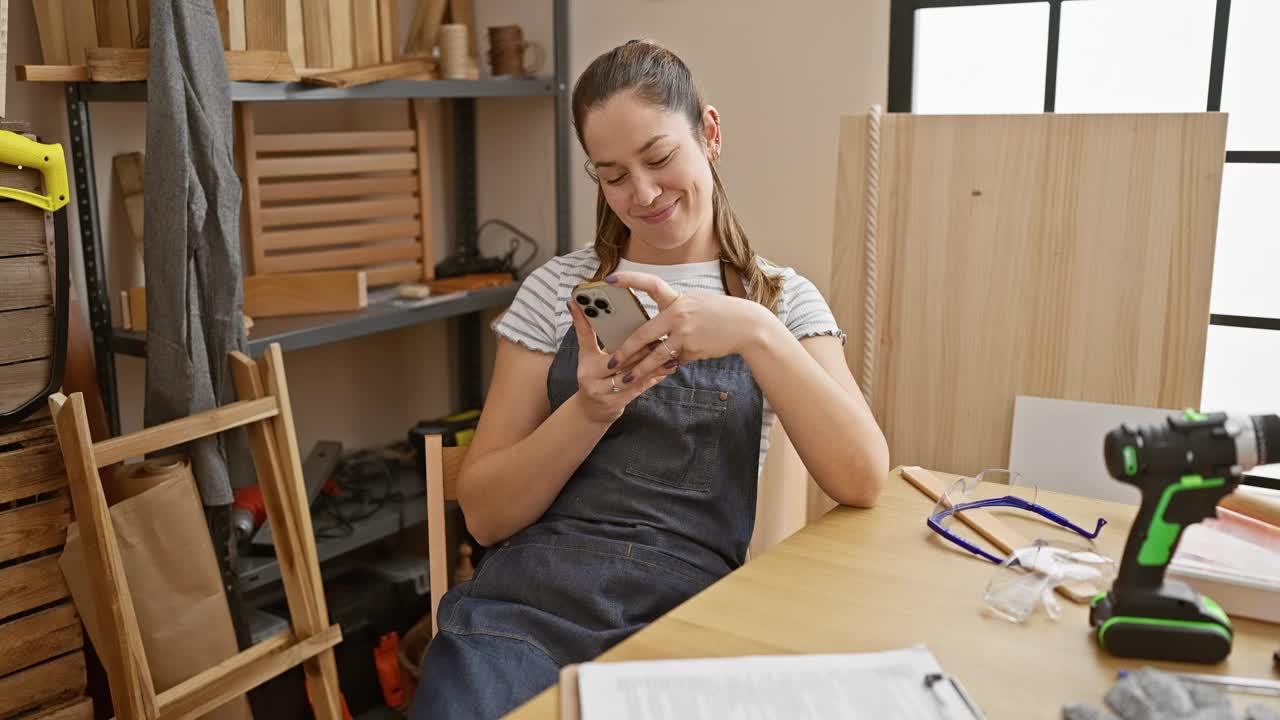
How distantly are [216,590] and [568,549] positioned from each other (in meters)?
0.78

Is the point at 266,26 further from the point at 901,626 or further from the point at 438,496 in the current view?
the point at 901,626

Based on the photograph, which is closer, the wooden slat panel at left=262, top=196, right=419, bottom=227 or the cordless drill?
the cordless drill

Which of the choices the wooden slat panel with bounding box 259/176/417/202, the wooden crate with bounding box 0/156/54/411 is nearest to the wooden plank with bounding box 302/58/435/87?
the wooden slat panel with bounding box 259/176/417/202

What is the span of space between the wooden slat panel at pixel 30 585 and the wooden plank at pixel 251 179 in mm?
834

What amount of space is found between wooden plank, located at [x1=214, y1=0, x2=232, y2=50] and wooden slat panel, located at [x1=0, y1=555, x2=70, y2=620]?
1.00m

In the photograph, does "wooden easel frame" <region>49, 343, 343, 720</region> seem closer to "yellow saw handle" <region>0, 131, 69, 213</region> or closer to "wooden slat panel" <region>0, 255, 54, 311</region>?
"wooden slat panel" <region>0, 255, 54, 311</region>

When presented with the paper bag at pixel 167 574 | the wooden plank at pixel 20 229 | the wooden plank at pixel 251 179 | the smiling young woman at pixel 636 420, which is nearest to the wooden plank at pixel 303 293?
the wooden plank at pixel 251 179

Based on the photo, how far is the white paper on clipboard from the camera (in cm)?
81

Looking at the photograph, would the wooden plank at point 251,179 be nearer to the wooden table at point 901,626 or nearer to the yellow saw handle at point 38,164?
the yellow saw handle at point 38,164

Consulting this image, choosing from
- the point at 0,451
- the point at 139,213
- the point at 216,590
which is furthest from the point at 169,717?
the point at 139,213

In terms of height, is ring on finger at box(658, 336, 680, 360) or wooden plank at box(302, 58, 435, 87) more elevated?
wooden plank at box(302, 58, 435, 87)

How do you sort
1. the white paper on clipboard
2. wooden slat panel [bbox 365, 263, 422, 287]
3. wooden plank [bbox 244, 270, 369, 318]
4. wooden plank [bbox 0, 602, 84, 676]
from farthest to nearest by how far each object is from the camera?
wooden slat panel [bbox 365, 263, 422, 287]
wooden plank [bbox 244, 270, 369, 318]
wooden plank [bbox 0, 602, 84, 676]
the white paper on clipboard

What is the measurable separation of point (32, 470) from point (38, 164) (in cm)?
46

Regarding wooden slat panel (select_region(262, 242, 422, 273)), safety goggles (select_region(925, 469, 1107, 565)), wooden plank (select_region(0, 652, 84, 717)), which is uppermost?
wooden slat panel (select_region(262, 242, 422, 273))
